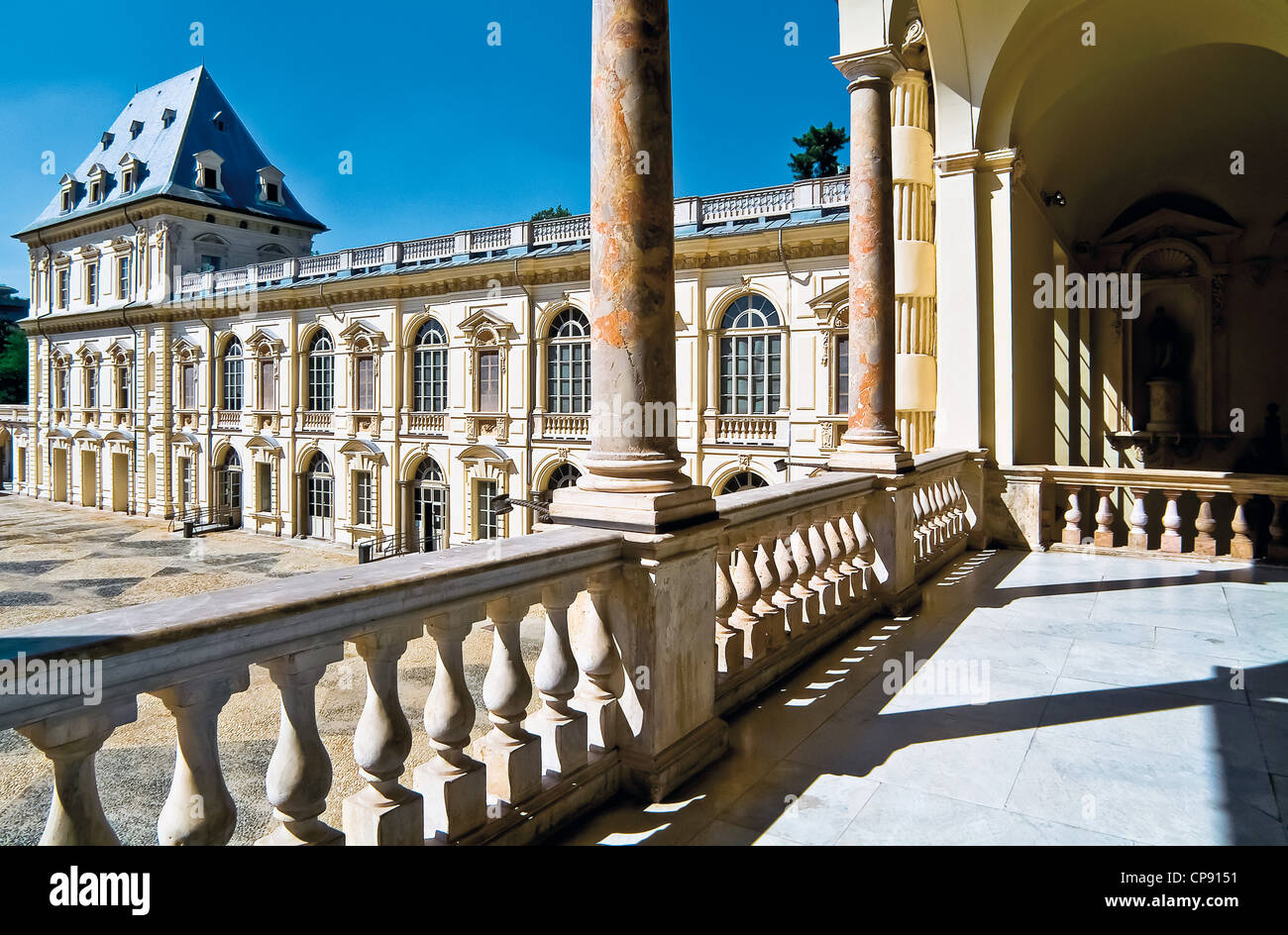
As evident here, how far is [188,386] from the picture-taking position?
3784 centimetres

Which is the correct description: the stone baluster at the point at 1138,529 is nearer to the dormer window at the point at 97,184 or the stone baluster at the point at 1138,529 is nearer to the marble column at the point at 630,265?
the marble column at the point at 630,265

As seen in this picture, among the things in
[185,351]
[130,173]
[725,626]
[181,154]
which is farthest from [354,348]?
[725,626]

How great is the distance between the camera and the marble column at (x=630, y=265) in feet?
10.9

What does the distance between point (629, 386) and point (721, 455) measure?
20691 millimetres

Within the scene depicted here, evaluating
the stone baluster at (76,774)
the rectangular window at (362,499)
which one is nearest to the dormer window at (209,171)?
the rectangular window at (362,499)

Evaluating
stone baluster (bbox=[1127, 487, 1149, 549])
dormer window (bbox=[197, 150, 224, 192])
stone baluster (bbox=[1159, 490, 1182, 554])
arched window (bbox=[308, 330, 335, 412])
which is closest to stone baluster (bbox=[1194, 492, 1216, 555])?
stone baluster (bbox=[1159, 490, 1182, 554])

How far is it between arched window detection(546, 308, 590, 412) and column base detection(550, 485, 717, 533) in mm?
22788

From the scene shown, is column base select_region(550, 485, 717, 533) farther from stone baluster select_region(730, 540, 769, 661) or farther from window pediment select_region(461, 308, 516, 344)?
window pediment select_region(461, 308, 516, 344)

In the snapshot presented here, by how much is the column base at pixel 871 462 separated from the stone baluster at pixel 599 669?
3311 millimetres

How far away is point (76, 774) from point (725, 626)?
9.71 ft

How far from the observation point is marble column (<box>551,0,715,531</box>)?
3314 mm
